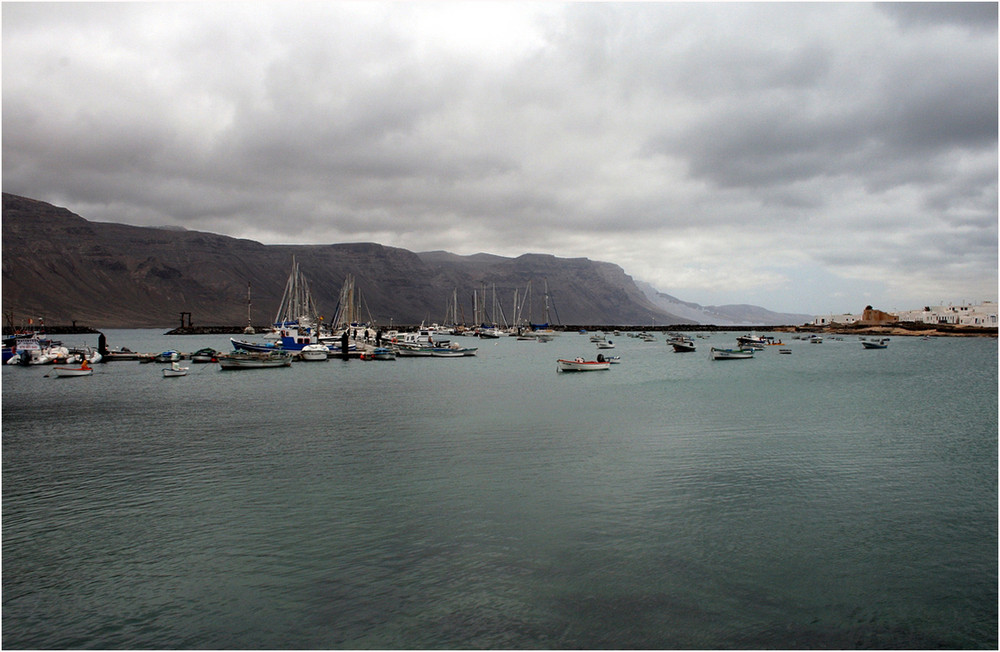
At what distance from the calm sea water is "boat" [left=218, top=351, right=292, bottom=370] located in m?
35.7

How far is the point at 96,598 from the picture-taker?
42.2ft

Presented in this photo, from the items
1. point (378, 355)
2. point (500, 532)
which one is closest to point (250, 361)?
point (378, 355)

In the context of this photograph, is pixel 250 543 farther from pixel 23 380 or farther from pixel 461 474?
pixel 23 380

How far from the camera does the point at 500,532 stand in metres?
16.4

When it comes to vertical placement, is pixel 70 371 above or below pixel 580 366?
above

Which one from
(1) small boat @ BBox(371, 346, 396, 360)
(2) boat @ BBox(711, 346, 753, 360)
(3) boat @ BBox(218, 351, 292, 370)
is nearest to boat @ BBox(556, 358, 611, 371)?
(1) small boat @ BBox(371, 346, 396, 360)

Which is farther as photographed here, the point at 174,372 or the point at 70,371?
the point at 70,371

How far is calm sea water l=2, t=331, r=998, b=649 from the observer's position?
1174cm

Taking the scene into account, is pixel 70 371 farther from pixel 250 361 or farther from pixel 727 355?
pixel 727 355

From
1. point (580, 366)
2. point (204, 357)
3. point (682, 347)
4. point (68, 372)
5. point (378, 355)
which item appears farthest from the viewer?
point (682, 347)

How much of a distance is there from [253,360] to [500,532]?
63.4m

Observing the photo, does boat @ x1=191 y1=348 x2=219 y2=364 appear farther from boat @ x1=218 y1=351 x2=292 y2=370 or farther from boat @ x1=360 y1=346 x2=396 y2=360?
boat @ x1=360 y1=346 x2=396 y2=360

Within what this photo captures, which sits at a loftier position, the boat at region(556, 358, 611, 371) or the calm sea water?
the boat at region(556, 358, 611, 371)

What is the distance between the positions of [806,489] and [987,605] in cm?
789
